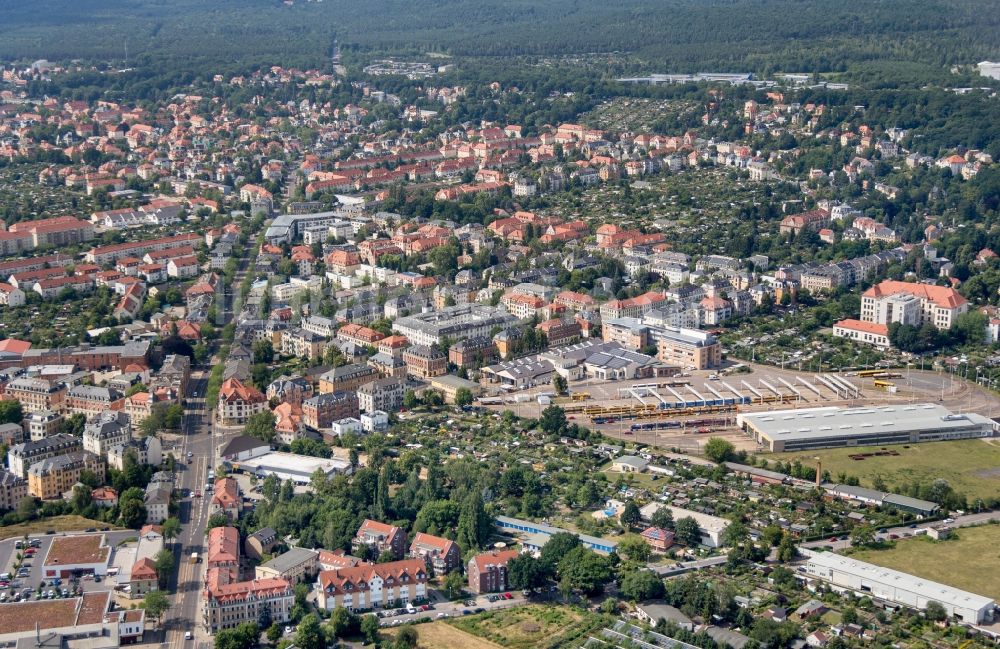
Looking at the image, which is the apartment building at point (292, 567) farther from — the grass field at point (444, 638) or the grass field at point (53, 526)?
the grass field at point (53, 526)

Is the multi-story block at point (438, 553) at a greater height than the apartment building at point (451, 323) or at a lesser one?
lesser

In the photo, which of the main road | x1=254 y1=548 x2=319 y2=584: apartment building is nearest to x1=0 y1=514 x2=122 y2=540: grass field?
the main road

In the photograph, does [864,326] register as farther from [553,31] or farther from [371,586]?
[553,31]

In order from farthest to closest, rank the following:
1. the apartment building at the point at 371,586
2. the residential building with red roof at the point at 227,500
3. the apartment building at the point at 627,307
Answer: the apartment building at the point at 627,307 → the residential building with red roof at the point at 227,500 → the apartment building at the point at 371,586

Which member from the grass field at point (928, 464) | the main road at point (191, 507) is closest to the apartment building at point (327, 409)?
the main road at point (191, 507)

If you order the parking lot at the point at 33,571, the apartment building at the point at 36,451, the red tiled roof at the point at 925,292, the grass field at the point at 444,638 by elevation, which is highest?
the red tiled roof at the point at 925,292

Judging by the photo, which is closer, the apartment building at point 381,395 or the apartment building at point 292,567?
the apartment building at point 292,567

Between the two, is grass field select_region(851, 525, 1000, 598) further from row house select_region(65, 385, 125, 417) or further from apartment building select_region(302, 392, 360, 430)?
row house select_region(65, 385, 125, 417)
